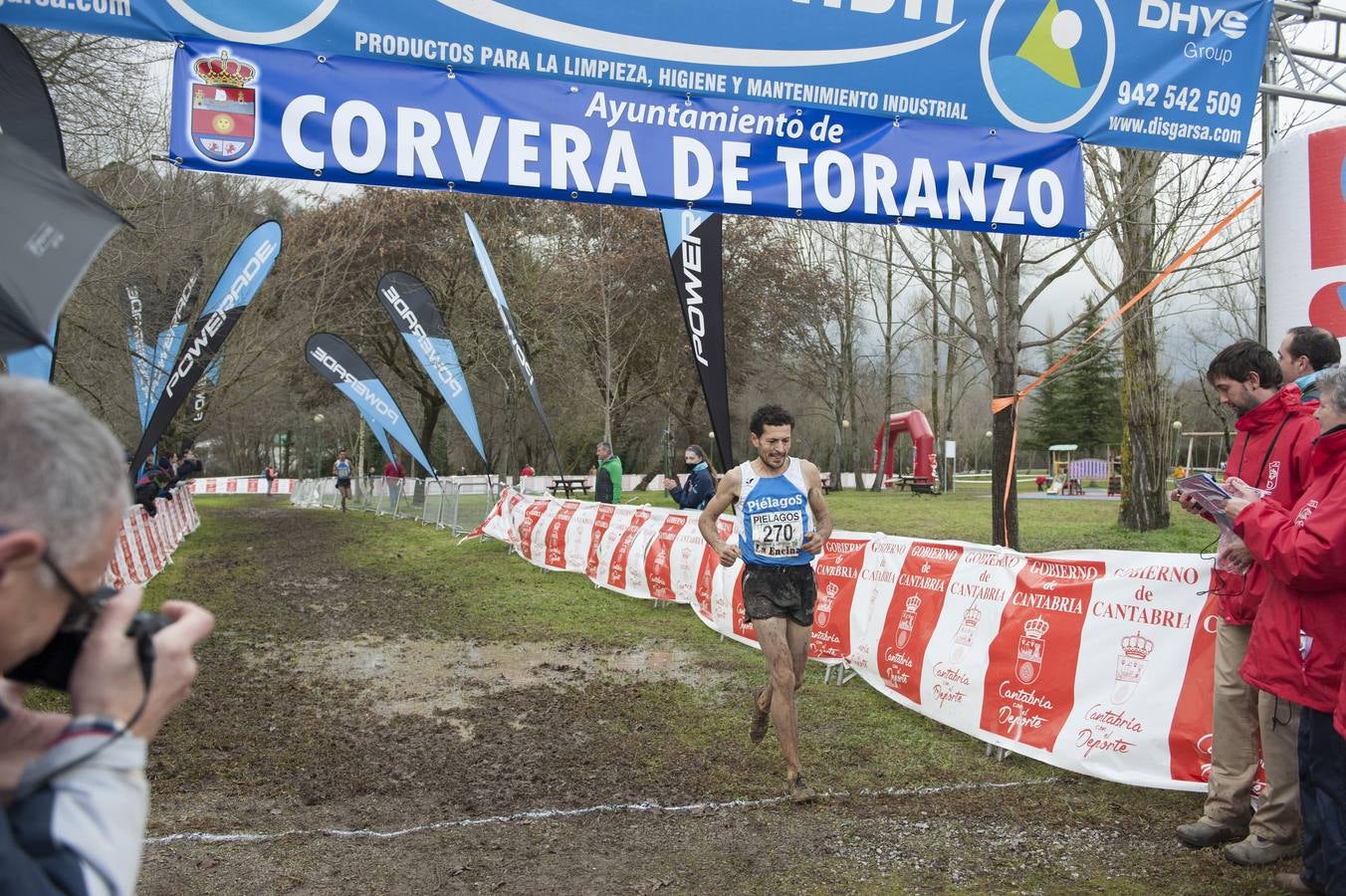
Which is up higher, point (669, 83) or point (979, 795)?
point (669, 83)

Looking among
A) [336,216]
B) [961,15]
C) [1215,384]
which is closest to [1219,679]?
[1215,384]

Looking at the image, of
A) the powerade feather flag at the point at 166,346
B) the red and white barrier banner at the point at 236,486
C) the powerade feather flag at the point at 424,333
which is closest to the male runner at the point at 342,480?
the powerade feather flag at the point at 424,333

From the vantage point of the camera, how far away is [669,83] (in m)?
5.34

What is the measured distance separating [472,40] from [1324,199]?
4.69 meters

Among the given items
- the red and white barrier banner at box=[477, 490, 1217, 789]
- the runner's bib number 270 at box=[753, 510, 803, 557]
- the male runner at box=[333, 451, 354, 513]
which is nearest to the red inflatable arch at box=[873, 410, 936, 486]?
the male runner at box=[333, 451, 354, 513]

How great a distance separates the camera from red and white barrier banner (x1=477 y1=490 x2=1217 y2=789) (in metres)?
5.05

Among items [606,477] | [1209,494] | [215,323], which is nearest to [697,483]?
[606,477]

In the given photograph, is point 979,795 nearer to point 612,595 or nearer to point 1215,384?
point 1215,384

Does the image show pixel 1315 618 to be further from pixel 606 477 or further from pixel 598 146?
pixel 606 477

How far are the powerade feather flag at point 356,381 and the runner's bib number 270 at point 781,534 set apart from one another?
49.0 ft

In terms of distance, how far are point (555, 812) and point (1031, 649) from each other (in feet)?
9.66

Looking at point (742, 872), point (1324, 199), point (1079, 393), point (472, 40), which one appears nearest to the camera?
point (742, 872)

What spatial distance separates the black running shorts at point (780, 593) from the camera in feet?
18.5

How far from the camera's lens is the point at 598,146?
5293 mm
